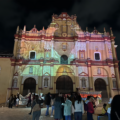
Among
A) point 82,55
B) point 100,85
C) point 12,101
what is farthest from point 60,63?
point 12,101

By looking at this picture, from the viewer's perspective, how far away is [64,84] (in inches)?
845

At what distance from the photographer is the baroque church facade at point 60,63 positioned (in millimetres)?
20953

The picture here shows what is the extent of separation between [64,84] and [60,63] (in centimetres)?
394

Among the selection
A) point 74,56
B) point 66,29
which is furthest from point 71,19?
point 74,56

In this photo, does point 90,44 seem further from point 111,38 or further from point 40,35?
point 40,35

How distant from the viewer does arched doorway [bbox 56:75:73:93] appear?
21.0m

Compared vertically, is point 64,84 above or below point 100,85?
above

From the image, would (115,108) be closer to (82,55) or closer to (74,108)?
(74,108)

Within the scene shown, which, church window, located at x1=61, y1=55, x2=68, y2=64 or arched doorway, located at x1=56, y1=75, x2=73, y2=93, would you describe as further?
church window, located at x1=61, y1=55, x2=68, y2=64

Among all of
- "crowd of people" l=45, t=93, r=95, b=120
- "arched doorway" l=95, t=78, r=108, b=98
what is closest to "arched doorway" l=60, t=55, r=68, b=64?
"arched doorway" l=95, t=78, r=108, b=98

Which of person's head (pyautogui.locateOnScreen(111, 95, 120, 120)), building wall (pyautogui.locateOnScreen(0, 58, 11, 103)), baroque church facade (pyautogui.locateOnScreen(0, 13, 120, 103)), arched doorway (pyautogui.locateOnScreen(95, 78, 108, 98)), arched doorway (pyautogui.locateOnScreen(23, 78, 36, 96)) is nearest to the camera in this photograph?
person's head (pyautogui.locateOnScreen(111, 95, 120, 120))

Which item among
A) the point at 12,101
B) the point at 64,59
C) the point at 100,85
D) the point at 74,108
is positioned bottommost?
the point at 12,101

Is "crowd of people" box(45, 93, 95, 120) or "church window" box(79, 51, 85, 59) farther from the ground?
"church window" box(79, 51, 85, 59)

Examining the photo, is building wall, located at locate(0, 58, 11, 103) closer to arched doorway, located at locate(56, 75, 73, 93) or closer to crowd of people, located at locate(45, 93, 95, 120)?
arched doorway, located at locate(56, 75, 73, 93)
